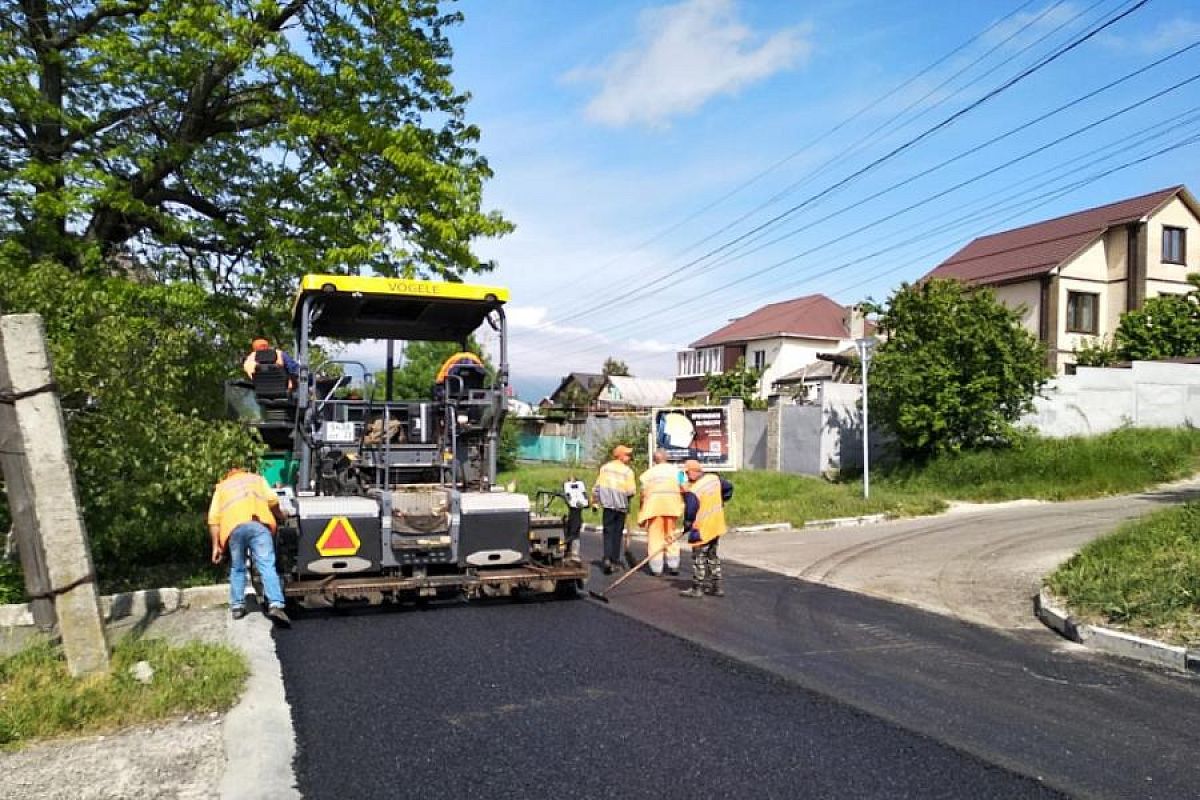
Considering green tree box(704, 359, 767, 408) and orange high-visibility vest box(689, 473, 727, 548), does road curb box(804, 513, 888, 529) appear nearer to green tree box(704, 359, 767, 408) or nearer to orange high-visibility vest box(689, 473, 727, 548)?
orange high-visibility vest box(689, 473, 727, 548)

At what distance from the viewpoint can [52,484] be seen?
19.4 feet

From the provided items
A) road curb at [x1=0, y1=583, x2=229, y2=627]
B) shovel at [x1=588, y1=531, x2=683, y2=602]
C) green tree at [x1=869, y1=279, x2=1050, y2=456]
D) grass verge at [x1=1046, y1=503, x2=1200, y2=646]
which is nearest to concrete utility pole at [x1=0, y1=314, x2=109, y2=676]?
road curb at [x1=0, y1=583, x2=229, y2=627]

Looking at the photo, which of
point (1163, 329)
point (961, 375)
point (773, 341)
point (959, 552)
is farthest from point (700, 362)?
point (959, 552)

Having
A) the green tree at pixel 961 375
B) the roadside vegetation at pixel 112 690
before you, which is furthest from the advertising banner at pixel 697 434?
the roadside vegetation at pixel 112 690

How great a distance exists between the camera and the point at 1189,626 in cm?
762

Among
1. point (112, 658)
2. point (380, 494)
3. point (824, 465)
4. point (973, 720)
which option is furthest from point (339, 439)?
point (824, 465)

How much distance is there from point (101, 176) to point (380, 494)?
627 centimetres

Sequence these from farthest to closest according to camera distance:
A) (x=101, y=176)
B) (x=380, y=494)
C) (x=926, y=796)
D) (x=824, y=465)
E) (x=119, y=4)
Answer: (x=824, y=465), (x=119, y=4), (x=101, y=176), (x=380, y=494), (x=926, y=796)

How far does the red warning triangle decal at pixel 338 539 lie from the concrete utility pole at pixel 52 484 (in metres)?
2.23

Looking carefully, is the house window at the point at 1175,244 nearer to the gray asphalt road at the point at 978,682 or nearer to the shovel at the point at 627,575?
the shovel at the point at 627,575

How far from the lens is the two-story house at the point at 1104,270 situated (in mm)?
31516

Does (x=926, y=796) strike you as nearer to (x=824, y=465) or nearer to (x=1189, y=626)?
(x=1189, y=626)

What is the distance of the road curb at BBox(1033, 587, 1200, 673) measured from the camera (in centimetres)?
708

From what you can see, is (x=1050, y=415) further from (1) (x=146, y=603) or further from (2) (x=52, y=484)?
(2) (x=52, y=484)
